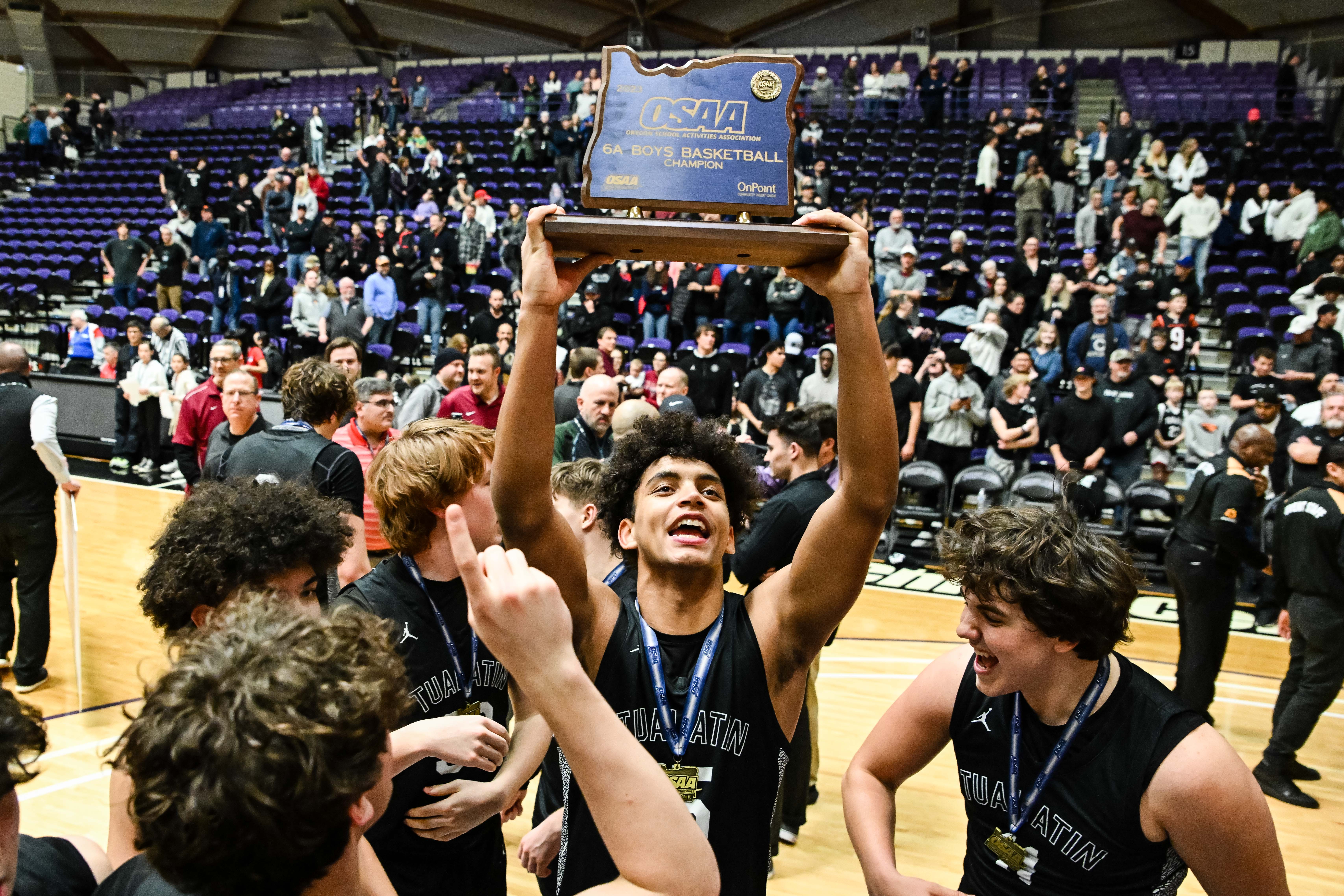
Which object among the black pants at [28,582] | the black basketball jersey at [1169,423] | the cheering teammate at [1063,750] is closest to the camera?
the cheering teammate at [1063,750]

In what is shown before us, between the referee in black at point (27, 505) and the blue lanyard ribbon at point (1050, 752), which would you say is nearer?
the blue lanyard ribbon at point (1050, 752)

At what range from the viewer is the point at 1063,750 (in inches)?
71.7

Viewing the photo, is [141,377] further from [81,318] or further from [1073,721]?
[1073,721]

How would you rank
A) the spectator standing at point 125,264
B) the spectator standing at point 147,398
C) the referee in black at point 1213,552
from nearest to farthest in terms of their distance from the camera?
the referee in black at point 1213,552, the spectator standing at point 147,398, the spectator standing at point 125,264

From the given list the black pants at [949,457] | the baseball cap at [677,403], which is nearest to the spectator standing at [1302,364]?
the black pants at [949,457]

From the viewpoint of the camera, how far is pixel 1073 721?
184cm

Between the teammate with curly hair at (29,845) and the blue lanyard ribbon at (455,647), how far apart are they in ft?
2.78

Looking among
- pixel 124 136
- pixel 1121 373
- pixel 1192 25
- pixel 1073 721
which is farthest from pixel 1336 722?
pixel 124 136

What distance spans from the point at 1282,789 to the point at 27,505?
6.09 metres

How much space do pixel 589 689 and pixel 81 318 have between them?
14.1m

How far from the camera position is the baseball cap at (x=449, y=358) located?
7.09 meters

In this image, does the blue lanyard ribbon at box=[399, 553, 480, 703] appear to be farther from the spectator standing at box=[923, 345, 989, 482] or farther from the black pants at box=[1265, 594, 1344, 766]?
the spectator standing at box=[923, 345, 989, 482]

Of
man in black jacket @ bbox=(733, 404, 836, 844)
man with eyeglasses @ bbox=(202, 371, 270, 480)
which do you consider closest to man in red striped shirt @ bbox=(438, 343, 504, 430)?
man with eyeglasses @ bbox=(202, 371, 270, 480)

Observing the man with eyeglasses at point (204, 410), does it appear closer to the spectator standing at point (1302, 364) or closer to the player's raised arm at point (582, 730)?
the player's raised arm at point (582, 730)
